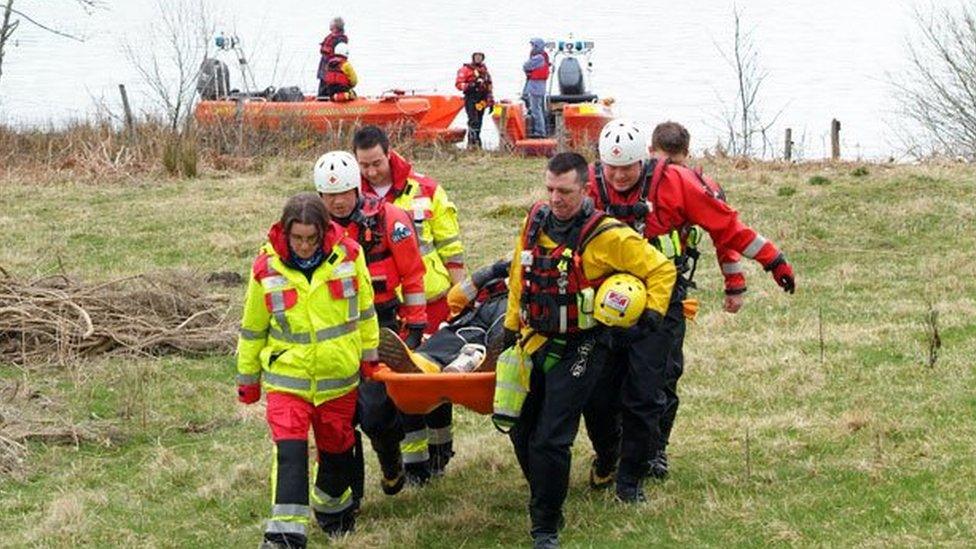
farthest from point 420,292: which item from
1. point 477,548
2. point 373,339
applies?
point 477,548

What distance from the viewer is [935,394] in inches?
365

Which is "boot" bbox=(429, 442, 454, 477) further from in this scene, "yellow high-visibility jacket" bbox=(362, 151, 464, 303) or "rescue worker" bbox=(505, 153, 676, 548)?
"rescue worker" bbox=(505, 153, 676, 548)

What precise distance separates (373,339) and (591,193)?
1.27 metres

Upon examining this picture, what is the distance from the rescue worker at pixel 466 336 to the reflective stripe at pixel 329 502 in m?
0.69

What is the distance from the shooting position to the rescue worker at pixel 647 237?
7332 millimetres

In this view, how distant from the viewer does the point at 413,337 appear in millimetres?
7789

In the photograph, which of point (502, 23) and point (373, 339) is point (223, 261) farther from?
point (502, 23)

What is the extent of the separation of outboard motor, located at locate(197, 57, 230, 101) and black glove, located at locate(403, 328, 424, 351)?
19.5 meters

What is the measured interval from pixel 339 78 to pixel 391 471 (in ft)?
61.1

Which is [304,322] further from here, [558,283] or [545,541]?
[545,541]

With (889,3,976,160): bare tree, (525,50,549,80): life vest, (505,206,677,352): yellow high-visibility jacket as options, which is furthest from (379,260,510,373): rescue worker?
(889,3,976,160): bare tree

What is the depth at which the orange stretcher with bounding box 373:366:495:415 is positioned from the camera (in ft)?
22.0

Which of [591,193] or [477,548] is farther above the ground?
[591,193]

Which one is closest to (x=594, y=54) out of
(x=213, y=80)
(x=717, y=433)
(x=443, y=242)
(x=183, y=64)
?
(x=183, y=64)
